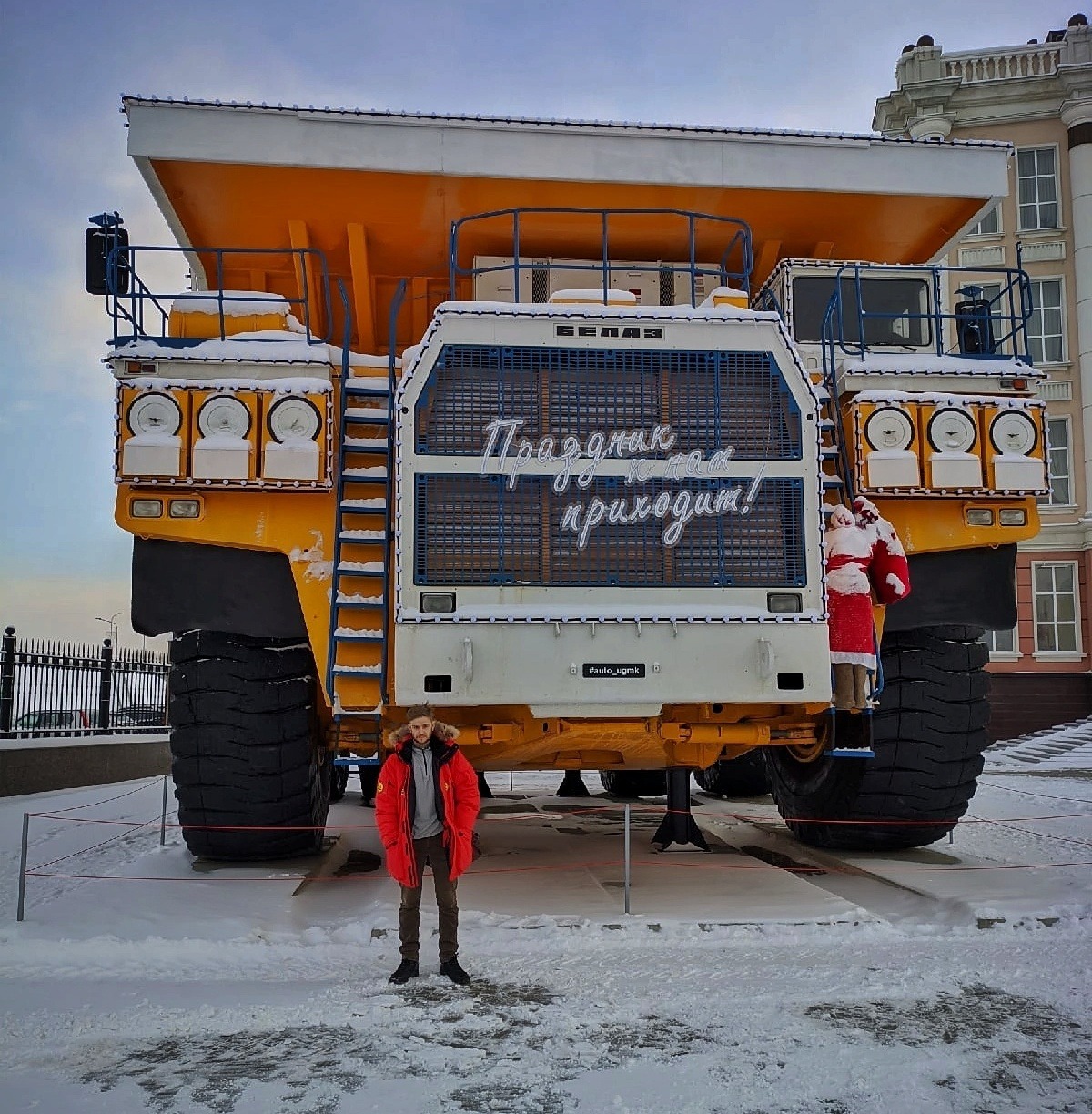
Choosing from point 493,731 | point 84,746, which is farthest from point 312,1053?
point 84,746

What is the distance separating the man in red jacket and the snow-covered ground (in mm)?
437

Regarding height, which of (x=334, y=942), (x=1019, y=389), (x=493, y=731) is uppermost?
(x=1019, y=389)

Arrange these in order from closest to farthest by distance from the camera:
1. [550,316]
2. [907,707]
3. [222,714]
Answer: [550,316], [222,714], [907,707]

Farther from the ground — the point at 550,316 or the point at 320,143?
the point at 320,143

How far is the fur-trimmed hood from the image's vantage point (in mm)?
5246

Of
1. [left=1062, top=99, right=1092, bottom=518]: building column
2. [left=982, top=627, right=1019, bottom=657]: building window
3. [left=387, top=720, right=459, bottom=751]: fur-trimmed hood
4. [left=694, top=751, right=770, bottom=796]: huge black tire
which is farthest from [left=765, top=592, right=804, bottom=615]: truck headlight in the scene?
[left=1062, top=99, right=1092, bottom=518]: building column

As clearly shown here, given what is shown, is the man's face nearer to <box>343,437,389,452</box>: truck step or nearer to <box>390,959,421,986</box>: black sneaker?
<box>390,959,421,986</box>: black sneaker

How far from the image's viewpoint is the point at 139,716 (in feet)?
57.7

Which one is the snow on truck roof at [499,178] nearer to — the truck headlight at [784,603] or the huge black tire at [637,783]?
the truck headlight at [784,603]

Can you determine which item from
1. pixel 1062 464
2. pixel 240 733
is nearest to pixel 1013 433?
pixel 240 733

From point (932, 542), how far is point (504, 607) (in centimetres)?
252

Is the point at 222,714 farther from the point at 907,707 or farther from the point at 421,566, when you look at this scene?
the point at 907,707

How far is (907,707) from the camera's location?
693cm

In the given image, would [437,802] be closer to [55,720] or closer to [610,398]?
[610,398]
